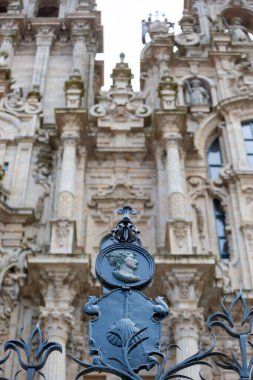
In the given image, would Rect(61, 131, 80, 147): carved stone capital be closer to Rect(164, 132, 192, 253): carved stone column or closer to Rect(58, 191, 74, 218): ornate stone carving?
Rect(58, 191, 74, 218): ornate stone carving

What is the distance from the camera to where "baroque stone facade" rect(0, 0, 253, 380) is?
11102 millimetres

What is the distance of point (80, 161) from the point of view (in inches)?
564

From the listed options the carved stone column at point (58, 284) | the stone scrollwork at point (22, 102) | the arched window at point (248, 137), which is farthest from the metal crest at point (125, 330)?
the stone scrollwork at point (22, 102)

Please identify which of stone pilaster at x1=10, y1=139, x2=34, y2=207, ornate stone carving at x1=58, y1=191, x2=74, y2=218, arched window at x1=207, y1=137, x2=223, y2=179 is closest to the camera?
ornate stone carving at x1=58, y1=191, x2=74, y2=218

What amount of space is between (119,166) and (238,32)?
7.43 metres

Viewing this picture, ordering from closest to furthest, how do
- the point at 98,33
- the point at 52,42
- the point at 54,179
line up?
1. the point at 54,179
2. the point at 52,42
3. the point at 98,33

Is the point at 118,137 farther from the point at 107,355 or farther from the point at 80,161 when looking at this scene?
the point at 107,355

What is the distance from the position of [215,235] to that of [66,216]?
10.9 feet

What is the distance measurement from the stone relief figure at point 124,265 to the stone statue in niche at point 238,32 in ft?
46.4

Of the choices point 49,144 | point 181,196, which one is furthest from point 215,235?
point 49,144

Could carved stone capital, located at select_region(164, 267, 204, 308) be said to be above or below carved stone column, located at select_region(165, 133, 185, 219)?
below

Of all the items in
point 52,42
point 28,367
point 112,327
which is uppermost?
point 52,42

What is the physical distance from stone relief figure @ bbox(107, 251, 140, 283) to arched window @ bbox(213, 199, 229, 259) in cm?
721

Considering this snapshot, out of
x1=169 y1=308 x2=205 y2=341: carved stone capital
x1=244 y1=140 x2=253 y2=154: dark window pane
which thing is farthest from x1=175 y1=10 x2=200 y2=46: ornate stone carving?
x1=169 y1=308 x2=205 y2=341: carved stone capital
